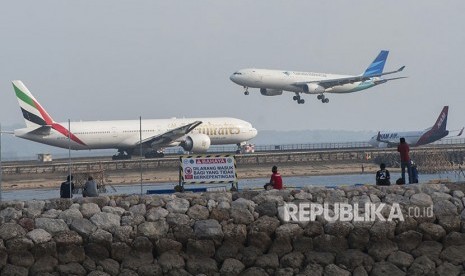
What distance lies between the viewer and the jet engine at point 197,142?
93.9 metres

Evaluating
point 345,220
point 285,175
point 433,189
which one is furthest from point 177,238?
point 285,175

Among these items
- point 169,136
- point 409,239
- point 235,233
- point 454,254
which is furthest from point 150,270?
point 169,136

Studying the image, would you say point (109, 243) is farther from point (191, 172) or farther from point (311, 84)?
point (311, 84)

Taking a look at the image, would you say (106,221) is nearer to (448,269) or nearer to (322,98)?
(448,269)

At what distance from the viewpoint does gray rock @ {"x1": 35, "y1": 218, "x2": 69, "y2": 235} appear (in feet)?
74.2

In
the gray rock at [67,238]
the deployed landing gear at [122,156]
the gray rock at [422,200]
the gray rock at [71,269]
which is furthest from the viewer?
the deployed landing gear at [122,156]

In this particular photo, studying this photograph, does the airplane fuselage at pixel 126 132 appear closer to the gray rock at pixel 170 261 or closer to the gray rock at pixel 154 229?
the gray rock at pixel 154 229

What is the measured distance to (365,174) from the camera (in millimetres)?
79625

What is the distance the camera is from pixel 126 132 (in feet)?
312

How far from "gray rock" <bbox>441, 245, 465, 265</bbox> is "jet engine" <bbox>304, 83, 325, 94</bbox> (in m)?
94.5

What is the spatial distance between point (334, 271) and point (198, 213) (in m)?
3.39

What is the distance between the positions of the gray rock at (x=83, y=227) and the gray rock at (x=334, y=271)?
5.33 meters

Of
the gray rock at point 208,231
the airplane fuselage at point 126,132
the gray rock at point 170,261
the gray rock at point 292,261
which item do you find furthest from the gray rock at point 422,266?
the airplane fuselage at point 126,132

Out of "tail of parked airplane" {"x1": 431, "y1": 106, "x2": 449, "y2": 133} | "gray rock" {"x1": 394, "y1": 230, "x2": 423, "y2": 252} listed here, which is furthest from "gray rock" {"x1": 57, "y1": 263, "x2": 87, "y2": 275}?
"tail of parked airplane" {"x1": 431, "y1": 106, "x2": 449, "y2": 133}
